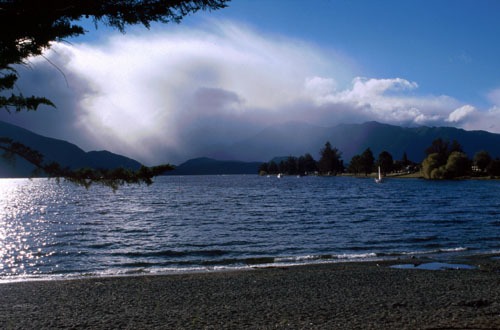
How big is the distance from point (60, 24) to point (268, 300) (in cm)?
1042

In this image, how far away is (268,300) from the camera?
12.8 metres

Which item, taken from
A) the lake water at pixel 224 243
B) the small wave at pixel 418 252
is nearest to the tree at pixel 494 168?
the lake water at pixel 224 243

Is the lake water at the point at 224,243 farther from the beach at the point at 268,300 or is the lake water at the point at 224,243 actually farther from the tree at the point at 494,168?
the tree at the point at 494,168

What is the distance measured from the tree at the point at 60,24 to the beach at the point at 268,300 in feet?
19.6

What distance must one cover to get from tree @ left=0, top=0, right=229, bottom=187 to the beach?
5.99 metres

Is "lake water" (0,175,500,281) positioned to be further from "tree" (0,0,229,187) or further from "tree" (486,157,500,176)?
"tree" (486,157,500,176)

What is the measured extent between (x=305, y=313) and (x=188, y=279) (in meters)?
7.44

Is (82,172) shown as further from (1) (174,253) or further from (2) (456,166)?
(2) (456,166)

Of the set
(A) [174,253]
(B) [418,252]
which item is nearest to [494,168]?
(B) [418,252]

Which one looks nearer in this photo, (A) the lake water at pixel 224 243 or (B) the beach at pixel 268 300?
(B) the beach at pixel 268 300

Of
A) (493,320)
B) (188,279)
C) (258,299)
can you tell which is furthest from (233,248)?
(493,320)

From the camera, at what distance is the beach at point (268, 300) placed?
33.5 ft

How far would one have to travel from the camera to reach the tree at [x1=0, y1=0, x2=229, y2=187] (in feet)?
17.9

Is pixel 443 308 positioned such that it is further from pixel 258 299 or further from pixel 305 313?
pixel 258 299
